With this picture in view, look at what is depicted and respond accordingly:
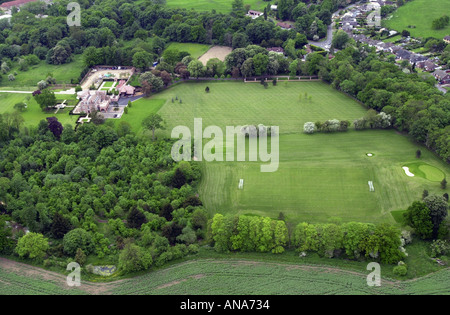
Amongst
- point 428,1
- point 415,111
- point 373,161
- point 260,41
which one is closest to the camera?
point 373,161

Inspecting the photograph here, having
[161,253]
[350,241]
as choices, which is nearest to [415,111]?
[350,241]

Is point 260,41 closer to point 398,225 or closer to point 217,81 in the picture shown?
point 217,81

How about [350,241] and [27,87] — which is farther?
[27,87]

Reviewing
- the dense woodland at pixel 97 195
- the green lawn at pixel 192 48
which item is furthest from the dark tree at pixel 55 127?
the green lawn at pixel 192 48

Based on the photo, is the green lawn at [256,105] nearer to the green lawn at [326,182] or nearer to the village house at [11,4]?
the green lawn at [326,182]

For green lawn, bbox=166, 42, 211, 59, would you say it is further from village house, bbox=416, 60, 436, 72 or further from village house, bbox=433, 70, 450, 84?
village house, bbox=433, 70, 450, 84

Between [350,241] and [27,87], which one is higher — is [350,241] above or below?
above

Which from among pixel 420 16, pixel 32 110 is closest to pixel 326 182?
pixel 32 110
